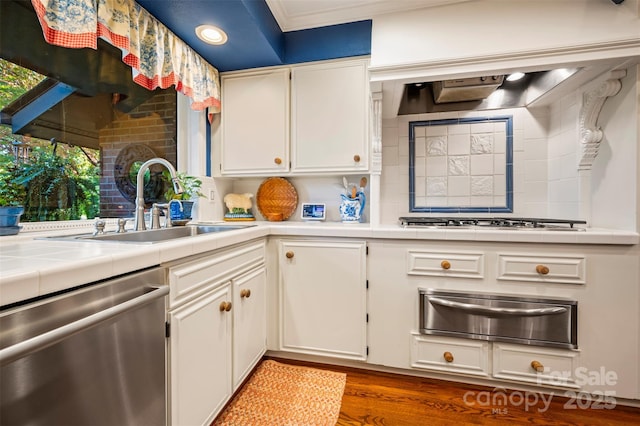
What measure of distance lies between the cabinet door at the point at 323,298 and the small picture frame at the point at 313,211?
530mm

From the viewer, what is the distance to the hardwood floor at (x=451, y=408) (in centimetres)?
137

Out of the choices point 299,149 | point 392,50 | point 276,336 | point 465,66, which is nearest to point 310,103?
point 299,149

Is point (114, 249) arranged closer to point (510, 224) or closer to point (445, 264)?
point (445, 264)

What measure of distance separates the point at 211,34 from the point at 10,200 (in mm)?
1352

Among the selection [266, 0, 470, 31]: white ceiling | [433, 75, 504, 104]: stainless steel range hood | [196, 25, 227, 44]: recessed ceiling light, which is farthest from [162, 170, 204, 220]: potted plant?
[433, 75, 504, 104]: stainless steel range hood

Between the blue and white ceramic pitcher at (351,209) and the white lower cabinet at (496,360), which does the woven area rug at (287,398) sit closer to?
the white lower cabinet at (496,360)

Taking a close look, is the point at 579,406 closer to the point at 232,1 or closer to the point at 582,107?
the point at 582,107

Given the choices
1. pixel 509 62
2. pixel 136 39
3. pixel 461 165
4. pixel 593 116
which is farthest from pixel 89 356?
pixel 593 116

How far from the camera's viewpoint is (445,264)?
5.15ft

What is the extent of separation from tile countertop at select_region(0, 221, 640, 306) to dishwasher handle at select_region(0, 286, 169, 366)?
86 millimetres

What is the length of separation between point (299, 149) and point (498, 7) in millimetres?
1423

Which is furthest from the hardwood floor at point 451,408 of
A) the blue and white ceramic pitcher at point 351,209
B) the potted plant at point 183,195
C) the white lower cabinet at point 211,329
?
the potted plant at point 183,195

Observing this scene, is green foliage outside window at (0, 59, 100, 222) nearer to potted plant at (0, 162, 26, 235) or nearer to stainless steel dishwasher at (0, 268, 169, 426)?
potted plant at (0, 162, 26, 235)

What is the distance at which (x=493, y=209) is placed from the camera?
208 cm
